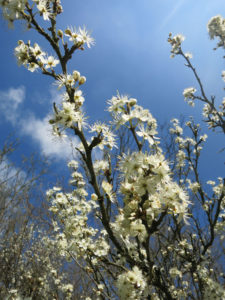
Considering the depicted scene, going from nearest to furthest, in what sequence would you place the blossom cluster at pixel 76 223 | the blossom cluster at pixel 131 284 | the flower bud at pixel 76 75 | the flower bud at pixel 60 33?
the blossom cluster at pixel 131 284 < the flower bud at pixel 76 75 < the flower bud at pixel 60 33 < the blossom cluster at pixel 76 223

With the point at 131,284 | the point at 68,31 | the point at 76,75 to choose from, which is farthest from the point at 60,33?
the point at 131,284

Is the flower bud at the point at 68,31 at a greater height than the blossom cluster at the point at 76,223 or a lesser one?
greater

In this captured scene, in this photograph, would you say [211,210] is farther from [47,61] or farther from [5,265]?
[5,265]

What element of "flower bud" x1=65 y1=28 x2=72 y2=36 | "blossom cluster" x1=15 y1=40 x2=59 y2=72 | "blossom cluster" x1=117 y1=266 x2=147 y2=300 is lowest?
"blossom cluster" x1=117 y1=266 x2=147 y2=300

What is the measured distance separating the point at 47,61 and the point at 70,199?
2.91 metres

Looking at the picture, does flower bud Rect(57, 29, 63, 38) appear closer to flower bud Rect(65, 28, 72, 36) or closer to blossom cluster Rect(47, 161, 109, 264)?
flower bud Rect(65, 28, 72, 36)

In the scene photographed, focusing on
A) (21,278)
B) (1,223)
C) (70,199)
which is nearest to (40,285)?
(21,278)

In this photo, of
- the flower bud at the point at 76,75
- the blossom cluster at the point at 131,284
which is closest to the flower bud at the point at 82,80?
the flower bud at the point at 76,75

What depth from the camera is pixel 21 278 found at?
7.89m

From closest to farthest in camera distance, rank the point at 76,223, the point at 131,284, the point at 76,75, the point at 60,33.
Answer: the point at 131,284, the point at 76,75, the point at 60,33, the point at 76,223

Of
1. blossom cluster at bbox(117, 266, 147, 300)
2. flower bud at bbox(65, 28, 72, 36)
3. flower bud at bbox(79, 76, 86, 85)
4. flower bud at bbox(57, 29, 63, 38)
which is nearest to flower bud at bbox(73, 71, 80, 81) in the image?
flower bud at bbox(79, 76, 86, 85)

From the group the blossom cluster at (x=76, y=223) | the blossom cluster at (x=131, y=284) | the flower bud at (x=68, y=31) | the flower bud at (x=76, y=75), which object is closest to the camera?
the blossom cluster at (x=131, y=284)

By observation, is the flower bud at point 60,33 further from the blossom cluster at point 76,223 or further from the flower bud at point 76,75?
the blossom cluster at point 76,223

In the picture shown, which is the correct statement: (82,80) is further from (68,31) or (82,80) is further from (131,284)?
(131,284)
